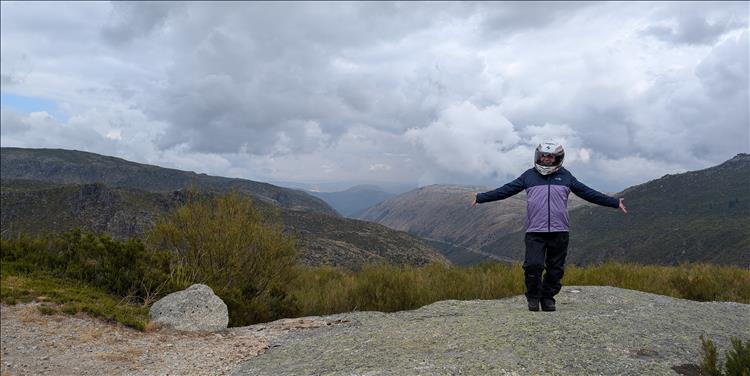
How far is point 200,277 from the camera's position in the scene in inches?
429

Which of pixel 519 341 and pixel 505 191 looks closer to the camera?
pixel 519 341

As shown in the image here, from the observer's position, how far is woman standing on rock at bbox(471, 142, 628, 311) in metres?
7.23

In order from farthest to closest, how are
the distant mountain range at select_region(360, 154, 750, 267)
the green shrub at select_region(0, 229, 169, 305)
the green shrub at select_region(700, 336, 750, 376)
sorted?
the distant mountain range at select_region(360, 154, 750, 267) → the green shrub at select_region(0, 229, 169, 305) → the green shrub at select_region(700, 336, 750, 376)

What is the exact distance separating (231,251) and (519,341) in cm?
774

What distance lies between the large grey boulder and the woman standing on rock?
5469mm

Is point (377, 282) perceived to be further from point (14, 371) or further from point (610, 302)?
point (14, 371)

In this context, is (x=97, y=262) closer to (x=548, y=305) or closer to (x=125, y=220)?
(x=548, y=305)

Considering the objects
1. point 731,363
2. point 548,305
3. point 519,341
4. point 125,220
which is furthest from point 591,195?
point 125,220

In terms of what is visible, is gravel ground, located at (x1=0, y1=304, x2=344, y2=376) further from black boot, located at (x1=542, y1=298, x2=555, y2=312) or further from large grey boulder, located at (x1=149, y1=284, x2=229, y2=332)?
black boot, located at (x1=542, y1=298, x2=555, y2=312)

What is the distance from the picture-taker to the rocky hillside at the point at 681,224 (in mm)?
104562

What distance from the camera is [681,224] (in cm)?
13588

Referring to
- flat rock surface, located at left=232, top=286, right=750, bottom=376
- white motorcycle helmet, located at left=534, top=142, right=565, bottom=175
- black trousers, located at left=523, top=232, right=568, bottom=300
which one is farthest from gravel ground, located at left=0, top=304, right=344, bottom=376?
white motorcycle helmet, located at left=534, top=142, right=565, bottom=175

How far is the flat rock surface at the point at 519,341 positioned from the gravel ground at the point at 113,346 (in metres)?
0.54

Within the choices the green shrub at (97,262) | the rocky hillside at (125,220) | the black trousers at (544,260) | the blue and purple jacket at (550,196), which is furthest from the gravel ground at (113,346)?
the rocky hillside at (125,220)
